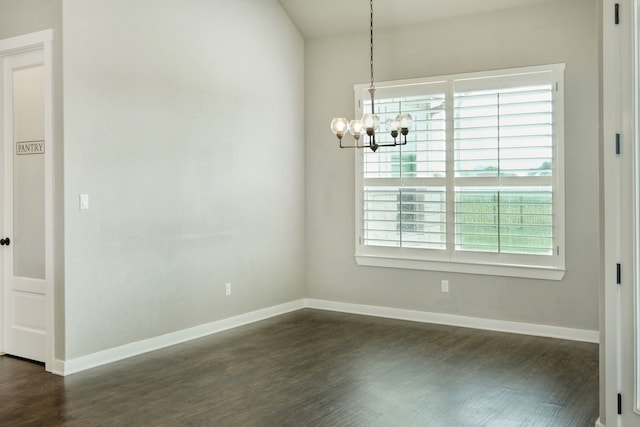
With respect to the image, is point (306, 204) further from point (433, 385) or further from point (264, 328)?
point (433, 385)

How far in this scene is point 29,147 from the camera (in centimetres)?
504

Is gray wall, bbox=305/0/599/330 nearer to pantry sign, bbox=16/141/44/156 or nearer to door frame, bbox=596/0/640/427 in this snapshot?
door frame, bbox=596/0/640/427

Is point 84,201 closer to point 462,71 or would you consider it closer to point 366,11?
point 366,11

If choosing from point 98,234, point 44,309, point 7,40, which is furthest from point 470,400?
point 7,40

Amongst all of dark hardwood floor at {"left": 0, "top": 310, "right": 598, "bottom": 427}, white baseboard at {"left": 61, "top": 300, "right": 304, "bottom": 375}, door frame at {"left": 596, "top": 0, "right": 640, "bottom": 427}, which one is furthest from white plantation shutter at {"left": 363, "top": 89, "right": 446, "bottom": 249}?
door frame at {"left": 596, "top": 0, "right": 640, "bottom": 427}

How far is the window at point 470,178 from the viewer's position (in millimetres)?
5781

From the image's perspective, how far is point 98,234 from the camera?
4887 mm

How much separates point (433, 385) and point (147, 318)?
2616 mm

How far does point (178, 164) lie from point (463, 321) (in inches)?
133

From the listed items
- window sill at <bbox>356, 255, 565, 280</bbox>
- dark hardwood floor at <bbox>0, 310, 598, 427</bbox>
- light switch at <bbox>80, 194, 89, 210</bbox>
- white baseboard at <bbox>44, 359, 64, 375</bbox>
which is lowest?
dark hardwood floor at <bbox>0, 310, 598, 427</bbox>

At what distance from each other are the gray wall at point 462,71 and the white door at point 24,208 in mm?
3281

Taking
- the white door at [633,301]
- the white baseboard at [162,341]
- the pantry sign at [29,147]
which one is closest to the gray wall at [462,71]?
the white baseboard at [162,341]

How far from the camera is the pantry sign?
4.95m

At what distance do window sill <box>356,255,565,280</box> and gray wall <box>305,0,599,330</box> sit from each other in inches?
2.8
